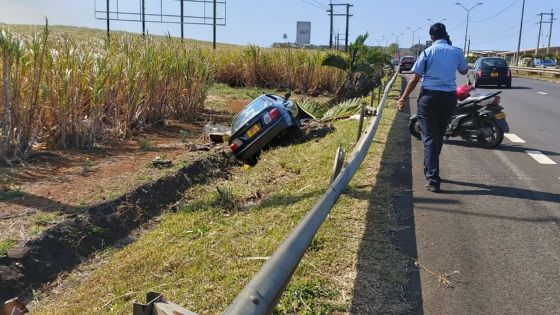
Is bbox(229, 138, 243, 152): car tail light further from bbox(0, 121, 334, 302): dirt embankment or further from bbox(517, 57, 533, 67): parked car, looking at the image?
bbox(517, 57, 533, 67): parked car

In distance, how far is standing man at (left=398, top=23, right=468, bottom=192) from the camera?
6.65 m

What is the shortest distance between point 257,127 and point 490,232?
451 cm

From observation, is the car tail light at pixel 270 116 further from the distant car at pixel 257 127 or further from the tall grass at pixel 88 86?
the tall grass at pixel 88 86

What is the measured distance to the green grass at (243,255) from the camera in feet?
12.5

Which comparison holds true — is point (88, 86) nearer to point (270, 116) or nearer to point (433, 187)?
point (270, 116)

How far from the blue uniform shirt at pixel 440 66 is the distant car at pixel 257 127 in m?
2.77

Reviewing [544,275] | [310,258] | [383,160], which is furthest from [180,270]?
[383,160]

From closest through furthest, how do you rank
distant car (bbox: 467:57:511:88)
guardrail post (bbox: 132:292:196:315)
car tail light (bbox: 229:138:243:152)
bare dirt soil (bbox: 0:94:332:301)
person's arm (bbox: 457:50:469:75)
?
guardrail post (bbox: 132:292:196:315)
bare dirt soil (bbox: 0:94:332:301)
person's arm (bbox: 457:50:469:75)
car tail light (bbox: 229:138:243:152)
distant car (bbox: 467:57:511:88)

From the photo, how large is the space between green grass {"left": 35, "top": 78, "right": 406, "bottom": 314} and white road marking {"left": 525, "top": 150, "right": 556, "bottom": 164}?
3.24 meters

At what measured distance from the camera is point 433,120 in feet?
22.0

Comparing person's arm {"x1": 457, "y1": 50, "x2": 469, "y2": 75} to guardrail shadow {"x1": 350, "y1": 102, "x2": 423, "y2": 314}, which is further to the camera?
person's arm {"x1": 457, "y1": 50, "x2": 469, "y2": 75}

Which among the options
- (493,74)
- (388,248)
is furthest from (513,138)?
(493,74)

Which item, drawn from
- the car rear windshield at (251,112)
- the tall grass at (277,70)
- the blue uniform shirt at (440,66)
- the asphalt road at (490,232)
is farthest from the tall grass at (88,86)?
the tall grass at (277,70)

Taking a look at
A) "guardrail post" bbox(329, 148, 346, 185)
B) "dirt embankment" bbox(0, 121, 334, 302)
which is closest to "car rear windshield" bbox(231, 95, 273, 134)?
"dirt embankment" bbox(0, 121, 334, 302)
